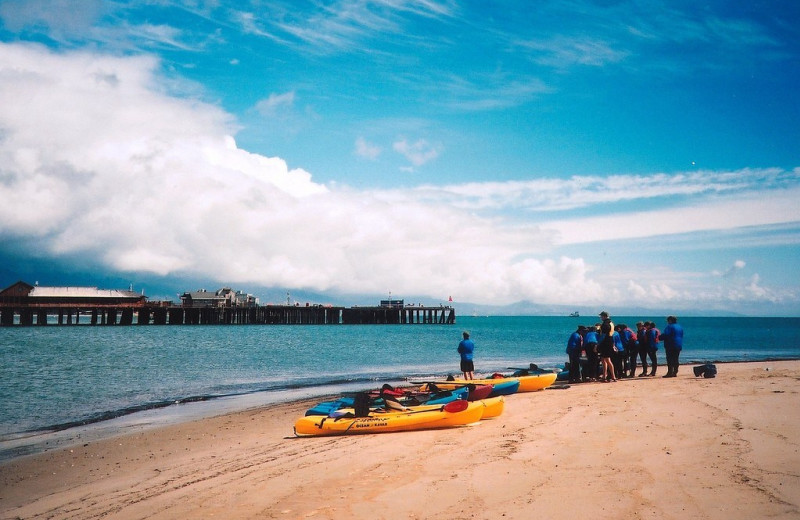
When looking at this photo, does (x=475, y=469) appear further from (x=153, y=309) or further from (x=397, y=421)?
(x=153, y=309)

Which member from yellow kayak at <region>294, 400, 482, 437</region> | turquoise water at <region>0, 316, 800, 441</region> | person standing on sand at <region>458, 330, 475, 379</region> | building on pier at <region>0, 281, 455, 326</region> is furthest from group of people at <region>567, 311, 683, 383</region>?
building on pier at <region>0, 281, 455, 326</region>

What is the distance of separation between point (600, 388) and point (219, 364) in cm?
2402

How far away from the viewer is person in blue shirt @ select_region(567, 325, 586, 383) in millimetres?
16453

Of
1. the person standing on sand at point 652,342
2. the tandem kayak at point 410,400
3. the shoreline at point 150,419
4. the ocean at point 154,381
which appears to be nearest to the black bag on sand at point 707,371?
the person standing on sand at point 652,342

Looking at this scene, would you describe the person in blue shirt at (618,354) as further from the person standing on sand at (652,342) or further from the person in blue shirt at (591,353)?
the person standing on sand at (652,342)

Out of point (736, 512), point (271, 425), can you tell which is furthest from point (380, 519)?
point (271, 425)

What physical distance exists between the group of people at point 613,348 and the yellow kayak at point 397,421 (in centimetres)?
642

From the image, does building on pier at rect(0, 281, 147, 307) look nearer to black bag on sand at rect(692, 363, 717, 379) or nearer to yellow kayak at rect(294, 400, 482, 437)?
yellow kayak at rect(294, 400, 482, 437)

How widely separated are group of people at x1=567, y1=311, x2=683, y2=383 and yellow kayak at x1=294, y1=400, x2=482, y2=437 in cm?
642

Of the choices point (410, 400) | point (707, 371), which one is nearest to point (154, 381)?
point (410, 400)

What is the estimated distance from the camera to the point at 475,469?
7.07m

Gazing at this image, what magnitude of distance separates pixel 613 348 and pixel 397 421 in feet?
28.9

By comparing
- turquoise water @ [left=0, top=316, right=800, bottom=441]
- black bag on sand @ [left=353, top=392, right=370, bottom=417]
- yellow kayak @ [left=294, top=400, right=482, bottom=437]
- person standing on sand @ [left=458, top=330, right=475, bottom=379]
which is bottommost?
turquoise water @ [left=0, top=316, right=800, bottom=441]

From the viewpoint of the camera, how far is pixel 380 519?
214 inches
